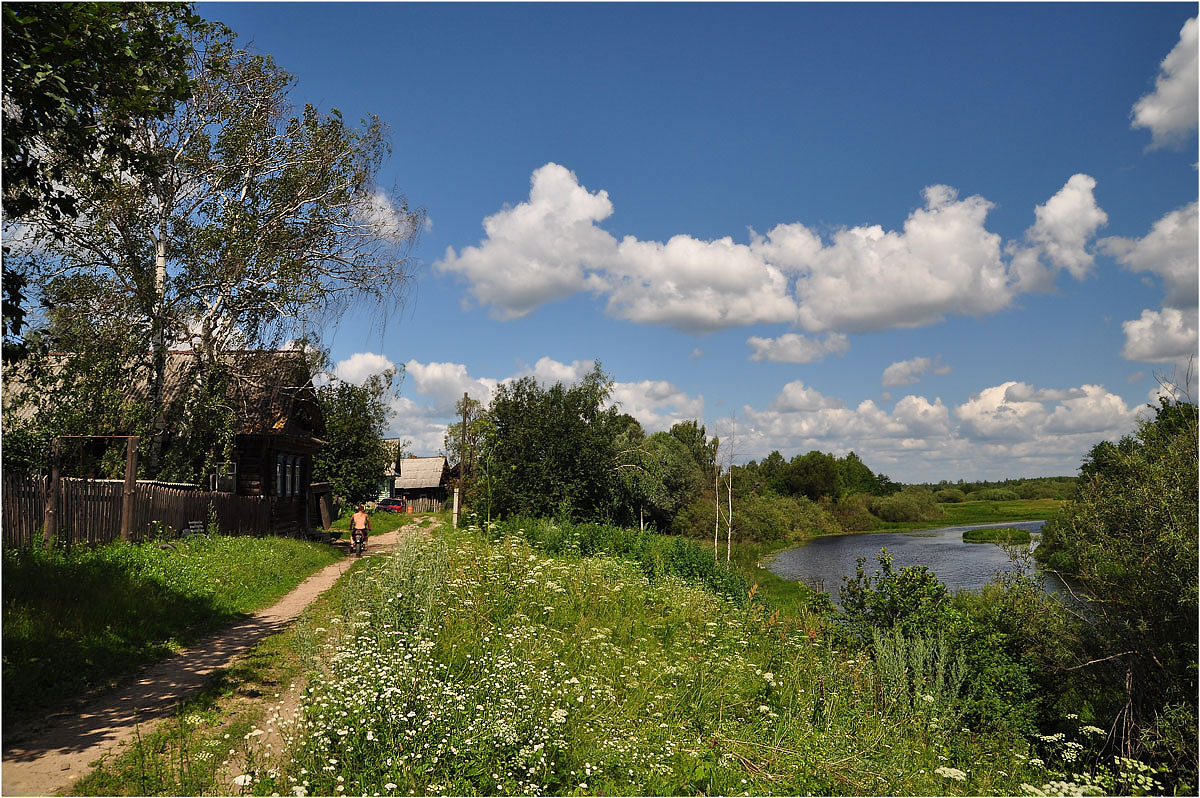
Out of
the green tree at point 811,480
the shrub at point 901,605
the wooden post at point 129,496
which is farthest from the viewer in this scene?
the green tree at point 811,480

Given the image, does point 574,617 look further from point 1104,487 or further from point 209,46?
point 209,46

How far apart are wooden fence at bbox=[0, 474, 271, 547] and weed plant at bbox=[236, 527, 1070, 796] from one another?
557cm

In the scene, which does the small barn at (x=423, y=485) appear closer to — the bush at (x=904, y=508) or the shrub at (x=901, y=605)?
the bush at (x=904, y=508)

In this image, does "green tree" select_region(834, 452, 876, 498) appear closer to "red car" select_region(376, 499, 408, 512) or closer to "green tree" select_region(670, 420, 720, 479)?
"green tree" select_region(670, 420, 720, 479)

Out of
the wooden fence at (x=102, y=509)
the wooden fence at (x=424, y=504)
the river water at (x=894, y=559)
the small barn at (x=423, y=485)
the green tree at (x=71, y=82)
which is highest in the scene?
the green tree at (x=71, y=82)

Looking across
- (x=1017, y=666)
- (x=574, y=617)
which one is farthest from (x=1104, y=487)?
(x=574, y=617)

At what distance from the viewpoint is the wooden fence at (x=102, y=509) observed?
10391 millimetres

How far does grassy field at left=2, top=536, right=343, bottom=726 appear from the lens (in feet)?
20.9

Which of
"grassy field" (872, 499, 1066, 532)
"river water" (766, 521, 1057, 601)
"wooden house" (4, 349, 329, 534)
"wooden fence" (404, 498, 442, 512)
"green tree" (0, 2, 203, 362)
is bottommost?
"grassy field" (872, 499, 1066, 532)

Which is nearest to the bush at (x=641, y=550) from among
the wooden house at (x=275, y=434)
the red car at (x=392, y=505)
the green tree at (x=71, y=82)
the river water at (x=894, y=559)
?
the river water at (x=894, y=559)

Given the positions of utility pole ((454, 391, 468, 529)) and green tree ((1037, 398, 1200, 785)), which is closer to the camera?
green tree ((1037, 398, 1200, 785))

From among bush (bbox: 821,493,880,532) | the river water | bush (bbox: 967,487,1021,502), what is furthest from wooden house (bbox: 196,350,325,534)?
bush (bbox: 967,487,1021,502)

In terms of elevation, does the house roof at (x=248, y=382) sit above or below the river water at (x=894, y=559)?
above

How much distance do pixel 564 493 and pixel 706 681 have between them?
1927cm
